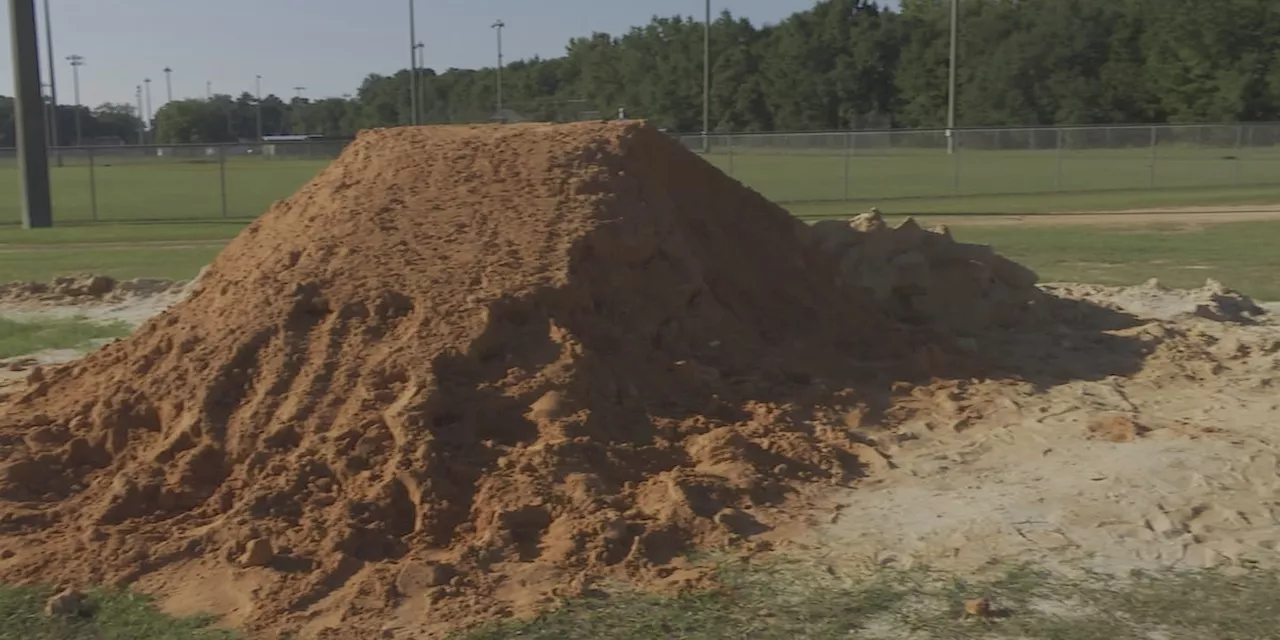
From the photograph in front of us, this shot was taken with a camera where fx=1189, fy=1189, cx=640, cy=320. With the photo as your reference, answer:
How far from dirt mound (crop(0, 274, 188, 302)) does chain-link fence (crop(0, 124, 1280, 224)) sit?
11.7m

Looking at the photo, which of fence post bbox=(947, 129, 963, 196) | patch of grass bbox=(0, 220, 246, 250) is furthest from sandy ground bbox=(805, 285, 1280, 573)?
fence post bbox=(947, 129, 963, 196)

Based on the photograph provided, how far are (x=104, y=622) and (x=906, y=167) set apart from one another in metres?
35.4

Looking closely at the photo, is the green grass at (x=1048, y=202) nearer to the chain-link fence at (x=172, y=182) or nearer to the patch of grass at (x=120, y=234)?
the patch of grass at (x=120, y=234)

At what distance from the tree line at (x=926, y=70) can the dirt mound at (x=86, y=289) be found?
130 feet

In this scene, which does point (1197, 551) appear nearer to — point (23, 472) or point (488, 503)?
point (488, 503)

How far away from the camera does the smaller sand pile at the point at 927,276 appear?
9.80 meters

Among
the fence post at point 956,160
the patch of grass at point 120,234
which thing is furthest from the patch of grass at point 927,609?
the fence post at point 956,160

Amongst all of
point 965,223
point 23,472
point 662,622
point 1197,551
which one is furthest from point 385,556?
point 965,223

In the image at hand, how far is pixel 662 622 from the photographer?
16.8 ft

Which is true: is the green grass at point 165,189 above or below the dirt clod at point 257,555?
above

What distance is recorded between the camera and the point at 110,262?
18141mm

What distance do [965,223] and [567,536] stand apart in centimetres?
1776

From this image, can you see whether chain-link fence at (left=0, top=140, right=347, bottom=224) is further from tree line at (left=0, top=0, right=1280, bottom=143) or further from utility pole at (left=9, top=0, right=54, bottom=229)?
tree line at (left=0, top=0, right=1280, bottom=143)

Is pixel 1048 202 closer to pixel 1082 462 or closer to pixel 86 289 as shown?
pixel 86 289
